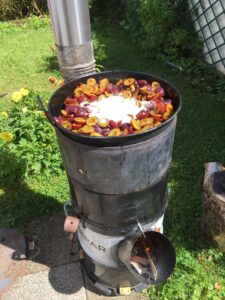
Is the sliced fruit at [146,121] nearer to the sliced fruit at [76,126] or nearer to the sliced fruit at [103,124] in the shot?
the sliced fruit at [103,124]

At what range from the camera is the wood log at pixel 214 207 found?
333 cm

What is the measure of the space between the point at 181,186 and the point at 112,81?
6.44 feet

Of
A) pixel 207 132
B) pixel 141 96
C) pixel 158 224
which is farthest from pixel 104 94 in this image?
pixel 207 132

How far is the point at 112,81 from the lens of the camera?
9.34 ft

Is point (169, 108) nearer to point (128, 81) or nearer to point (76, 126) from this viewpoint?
point (128, 81)

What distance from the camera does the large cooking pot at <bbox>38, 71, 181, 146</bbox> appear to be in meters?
2.08

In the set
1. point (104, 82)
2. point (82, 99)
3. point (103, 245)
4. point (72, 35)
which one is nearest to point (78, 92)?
point (82, 99)

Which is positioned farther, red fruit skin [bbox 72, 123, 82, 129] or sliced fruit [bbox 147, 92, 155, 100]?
sliced fruit [bbox 147, 92, 155, 100]

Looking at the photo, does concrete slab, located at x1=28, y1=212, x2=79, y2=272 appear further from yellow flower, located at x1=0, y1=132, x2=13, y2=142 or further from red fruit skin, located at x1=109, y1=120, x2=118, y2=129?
red fruit skin, located at x1=109, y1=120, x2=118, y2=129

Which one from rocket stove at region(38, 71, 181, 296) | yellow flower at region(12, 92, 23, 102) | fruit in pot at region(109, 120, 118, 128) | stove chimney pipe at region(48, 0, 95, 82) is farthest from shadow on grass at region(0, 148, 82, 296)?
fruit in pot at region(109, 120, 118, 128)

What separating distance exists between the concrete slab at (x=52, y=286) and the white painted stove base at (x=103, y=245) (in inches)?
19.6

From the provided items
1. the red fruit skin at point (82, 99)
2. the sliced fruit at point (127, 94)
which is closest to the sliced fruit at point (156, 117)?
the sliced fruit at point (127, 94)

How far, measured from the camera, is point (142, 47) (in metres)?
7.36

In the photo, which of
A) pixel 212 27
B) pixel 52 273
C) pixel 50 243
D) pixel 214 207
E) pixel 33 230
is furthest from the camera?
pixel 212 27
